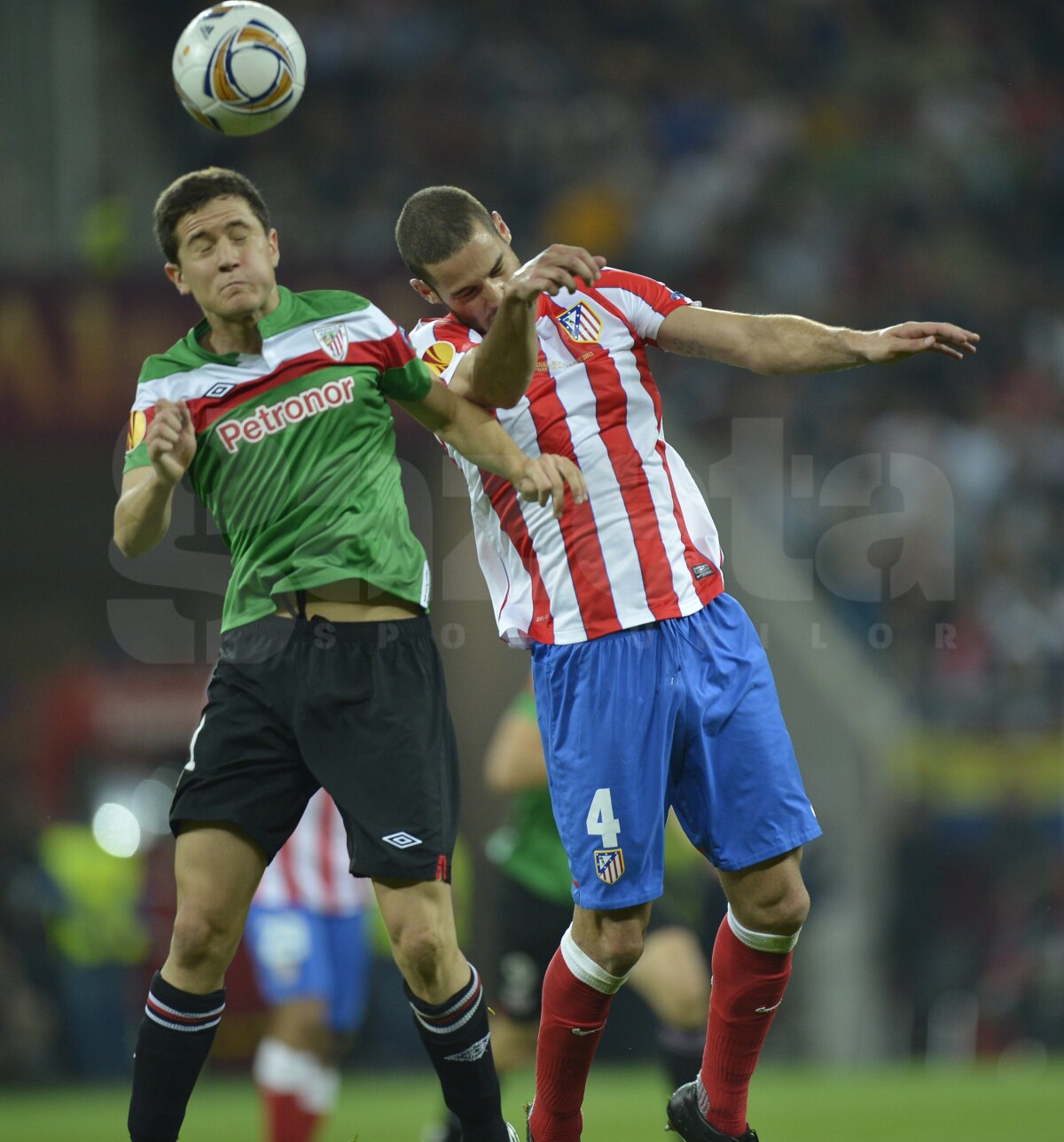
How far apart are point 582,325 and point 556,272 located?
528 mm

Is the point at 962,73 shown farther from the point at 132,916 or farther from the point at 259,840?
the point at 259,840

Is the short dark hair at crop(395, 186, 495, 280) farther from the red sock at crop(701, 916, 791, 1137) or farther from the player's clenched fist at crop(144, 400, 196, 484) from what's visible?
the red sock at crop(701, 916, 791, 1137)

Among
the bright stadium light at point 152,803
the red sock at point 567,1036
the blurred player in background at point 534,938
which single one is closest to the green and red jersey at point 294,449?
the red sock at point 567,1036

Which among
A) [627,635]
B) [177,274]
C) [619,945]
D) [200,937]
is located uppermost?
[177,274]

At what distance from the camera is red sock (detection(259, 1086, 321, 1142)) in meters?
6.14

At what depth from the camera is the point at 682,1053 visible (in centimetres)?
591

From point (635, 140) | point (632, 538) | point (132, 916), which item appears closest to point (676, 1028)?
point (632, 538)

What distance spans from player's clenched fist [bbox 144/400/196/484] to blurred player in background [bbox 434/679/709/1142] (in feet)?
7.67

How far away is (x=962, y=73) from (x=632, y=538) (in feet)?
38.0

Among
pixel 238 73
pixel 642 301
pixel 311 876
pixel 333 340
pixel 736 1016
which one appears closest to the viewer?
pixel 333 340

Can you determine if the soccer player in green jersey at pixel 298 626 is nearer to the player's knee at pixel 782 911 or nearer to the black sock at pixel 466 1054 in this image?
the black sock at pixel 466 1054

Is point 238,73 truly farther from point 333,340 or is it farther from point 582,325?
point 582,325

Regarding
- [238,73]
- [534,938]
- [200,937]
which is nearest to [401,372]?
[238,73]

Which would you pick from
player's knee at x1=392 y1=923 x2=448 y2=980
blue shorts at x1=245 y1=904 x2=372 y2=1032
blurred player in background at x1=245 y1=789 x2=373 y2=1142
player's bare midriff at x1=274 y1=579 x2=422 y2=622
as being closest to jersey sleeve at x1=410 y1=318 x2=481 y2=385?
player's bare midriff at x1=274 y1=579 x2=422 y2=622
